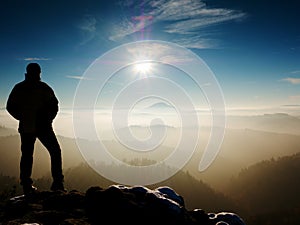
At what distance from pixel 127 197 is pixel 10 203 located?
162 inches

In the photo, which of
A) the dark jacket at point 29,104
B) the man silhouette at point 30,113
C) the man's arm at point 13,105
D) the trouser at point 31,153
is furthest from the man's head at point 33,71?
the trouser at point 31,153

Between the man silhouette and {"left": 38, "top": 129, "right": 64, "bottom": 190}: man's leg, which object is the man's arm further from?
{"left": 38, "top": 129, "right": 64, "bottom": 190}: man's leg

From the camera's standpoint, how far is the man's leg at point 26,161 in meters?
9.62

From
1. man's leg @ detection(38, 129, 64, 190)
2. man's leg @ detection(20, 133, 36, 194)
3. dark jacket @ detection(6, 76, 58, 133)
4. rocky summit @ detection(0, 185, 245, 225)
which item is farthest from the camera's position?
man's leg @ detection(38, 129, 64, 190)

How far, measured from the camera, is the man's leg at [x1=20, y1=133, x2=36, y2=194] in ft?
31.6

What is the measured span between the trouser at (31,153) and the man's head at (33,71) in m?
2.29

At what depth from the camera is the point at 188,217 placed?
8375 mm

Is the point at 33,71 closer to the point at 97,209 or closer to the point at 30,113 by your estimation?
the point at 30,113

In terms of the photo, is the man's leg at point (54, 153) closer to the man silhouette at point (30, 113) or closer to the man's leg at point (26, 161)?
the man silhouette at point (30, 113)

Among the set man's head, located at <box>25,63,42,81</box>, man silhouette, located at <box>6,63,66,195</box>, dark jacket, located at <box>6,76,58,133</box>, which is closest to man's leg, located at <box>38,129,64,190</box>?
man silhouette, located at <box>6,63,66,195</box>

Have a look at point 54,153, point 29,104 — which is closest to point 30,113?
point 29,104

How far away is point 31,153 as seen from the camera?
984 cm

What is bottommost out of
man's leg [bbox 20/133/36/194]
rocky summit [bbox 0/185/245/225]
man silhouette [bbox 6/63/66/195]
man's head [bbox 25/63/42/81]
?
rocky summit [bbox 0/185/245/225]

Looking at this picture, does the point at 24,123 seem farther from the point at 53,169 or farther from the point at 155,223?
the point at 155,223
